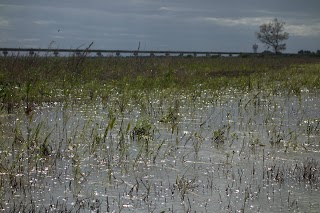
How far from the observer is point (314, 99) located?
14609 millimetres

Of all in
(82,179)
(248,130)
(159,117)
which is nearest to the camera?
(82,179)

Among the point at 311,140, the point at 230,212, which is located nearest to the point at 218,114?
the point at 311,140

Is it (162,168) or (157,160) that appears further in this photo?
(157,160)

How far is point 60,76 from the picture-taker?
16.3m

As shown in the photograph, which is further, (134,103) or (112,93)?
(112,93)

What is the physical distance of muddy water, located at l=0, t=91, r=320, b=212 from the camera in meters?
4.69

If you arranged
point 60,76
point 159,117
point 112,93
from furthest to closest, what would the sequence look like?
1. point 60,76
2. point 112,93
3. point 159,117

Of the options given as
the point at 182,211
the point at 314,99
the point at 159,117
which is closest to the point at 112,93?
the point at 159,117

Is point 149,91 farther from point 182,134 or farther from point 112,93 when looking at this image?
point 182,134

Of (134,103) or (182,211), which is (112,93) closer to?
(134,103)

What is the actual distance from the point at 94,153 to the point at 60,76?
33.1ft

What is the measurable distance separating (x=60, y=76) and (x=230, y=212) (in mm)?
12491

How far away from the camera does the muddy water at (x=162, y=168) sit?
469 cm

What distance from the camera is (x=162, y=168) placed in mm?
6012
